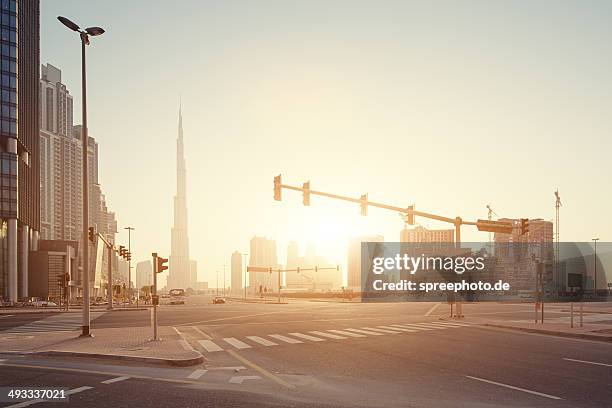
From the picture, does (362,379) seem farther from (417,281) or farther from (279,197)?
(417,281)

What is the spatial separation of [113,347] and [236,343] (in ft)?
15.4

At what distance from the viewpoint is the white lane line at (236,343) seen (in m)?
19.9

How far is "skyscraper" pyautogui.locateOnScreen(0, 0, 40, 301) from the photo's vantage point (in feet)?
314

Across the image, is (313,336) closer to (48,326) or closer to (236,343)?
(236,343)

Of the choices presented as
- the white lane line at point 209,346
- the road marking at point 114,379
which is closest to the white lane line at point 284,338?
the white lane line at point 209,346

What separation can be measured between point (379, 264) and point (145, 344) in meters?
151

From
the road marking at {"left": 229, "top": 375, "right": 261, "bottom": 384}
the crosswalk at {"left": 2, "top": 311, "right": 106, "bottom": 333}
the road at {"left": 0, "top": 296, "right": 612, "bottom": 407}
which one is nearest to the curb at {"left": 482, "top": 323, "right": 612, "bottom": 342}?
the road at {"left": 0, "top": 296, "right": 612, "bottom": 407}

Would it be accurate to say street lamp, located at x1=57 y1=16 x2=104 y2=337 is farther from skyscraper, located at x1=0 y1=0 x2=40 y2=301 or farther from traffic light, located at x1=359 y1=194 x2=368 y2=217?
skyscraper, located at x1=0 y1=0 x2=40 y2=301

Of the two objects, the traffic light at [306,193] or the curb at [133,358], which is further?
the traffic light at [306,193]

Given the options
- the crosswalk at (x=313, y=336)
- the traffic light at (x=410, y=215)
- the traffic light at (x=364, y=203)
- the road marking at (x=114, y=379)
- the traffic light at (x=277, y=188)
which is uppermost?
the traffic light at (x=277, y=188)

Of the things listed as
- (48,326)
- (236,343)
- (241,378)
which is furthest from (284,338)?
(48,326)

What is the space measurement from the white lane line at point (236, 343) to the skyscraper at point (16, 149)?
89056 mm

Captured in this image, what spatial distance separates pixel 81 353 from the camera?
54.0 ft

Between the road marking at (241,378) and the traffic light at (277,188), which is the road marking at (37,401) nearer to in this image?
the road marking at (241,378)
